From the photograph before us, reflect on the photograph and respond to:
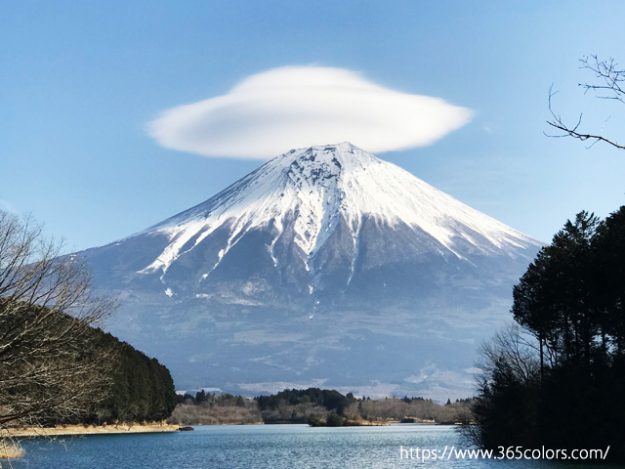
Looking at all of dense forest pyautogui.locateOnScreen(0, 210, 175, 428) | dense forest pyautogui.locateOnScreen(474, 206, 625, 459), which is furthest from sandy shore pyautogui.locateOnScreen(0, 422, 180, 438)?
dense forest pyautogui.locateOnScreen(0, 210, 175, 428)

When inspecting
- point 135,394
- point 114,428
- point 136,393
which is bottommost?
point 114,428

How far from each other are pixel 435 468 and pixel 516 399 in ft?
34.2

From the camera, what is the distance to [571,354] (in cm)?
5250

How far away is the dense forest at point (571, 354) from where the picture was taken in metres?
44.1

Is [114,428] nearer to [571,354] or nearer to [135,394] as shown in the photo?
[135,394]

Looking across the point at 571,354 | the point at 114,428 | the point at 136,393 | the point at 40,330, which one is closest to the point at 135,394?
the point at 136,393

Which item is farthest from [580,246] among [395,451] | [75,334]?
[75,334]

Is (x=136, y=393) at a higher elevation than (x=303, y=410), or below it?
below

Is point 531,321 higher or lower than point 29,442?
higher

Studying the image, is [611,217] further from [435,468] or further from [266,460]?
[266,460]

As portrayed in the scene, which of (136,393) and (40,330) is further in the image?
(136,393)

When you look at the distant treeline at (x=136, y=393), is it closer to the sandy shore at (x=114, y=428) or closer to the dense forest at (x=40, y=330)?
the sandy shore at (x=114, y=428)

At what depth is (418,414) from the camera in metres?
190

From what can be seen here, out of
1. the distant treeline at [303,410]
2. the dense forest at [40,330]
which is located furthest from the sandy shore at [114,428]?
the distant treeline at [303,410]
